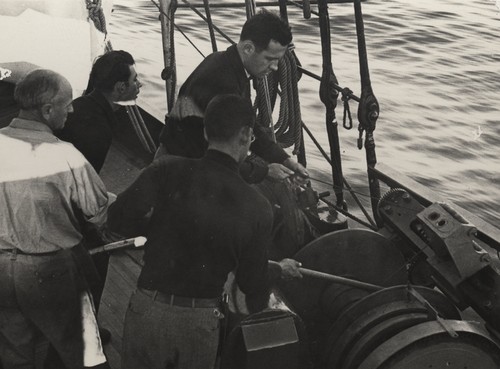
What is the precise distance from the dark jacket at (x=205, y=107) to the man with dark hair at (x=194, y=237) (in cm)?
92

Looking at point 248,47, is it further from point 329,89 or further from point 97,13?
point 97,13

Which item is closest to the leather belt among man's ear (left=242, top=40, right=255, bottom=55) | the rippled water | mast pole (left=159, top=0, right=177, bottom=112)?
man's ear (left=242, top=40, right=255, bottom=55)

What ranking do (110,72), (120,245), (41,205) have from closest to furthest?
(41,205) < (120,245) < (110,72)

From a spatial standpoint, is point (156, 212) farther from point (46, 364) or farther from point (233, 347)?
point (46, 364)

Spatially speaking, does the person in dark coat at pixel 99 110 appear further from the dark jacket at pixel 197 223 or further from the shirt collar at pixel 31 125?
the dark jacket at pixel 197 223

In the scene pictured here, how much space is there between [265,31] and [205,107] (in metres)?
0.49

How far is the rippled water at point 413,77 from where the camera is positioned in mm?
11883

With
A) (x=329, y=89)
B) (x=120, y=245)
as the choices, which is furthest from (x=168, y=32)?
(x=120, y=245)

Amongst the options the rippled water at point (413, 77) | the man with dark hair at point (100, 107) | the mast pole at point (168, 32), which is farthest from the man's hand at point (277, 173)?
the rippled water at point (413, 77)

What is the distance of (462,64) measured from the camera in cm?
1669

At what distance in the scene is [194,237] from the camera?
8.22 ft

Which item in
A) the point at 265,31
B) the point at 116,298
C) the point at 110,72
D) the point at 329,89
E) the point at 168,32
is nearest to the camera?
the point at 110,72

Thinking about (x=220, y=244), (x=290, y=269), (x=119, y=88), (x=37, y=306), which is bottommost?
(x=290, y=269)

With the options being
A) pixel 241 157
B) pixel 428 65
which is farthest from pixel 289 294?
pixel 428 65
